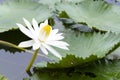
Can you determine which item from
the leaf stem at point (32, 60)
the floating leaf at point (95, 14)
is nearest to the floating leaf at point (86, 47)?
the leaf stem at point (32, 60)

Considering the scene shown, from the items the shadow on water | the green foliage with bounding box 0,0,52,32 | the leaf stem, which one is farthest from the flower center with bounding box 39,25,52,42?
the green foliage with bounding box 0,0,52,32

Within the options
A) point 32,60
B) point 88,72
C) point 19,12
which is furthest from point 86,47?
point 19,12

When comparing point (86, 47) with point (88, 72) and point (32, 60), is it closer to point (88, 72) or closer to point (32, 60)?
point (88, 72)

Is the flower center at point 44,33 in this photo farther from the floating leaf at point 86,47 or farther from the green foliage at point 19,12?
the green foliage at point 19,12

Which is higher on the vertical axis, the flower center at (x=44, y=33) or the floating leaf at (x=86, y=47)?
the flower center at (x=44, y=33)

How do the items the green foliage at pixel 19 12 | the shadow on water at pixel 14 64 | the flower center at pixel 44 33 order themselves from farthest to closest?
the green foliage at pixel 19 12 < the shadow on water at pixel 14 64 < the flower center at pixel 44 33

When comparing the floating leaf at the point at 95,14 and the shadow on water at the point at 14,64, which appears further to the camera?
the floating leaf at the point at 95,14
